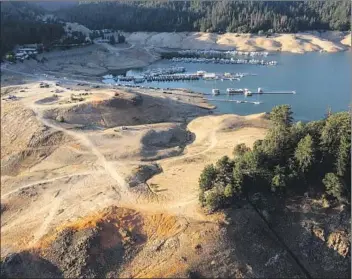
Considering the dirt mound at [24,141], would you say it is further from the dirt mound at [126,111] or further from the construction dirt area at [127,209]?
the dirt mound at [126,111]

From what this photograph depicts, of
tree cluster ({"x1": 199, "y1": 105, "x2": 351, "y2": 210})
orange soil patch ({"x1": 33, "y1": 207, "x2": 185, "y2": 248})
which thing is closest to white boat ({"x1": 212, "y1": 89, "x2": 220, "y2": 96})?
tree cluster ({"x1": 199, "y1": 105, "x2": 351, "y2": 210})

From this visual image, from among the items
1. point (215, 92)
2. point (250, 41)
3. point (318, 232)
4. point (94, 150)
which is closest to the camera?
point (318, 232)

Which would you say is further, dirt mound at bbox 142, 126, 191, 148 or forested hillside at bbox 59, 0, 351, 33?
forested hillside at bbox 59, 0, 351, 33

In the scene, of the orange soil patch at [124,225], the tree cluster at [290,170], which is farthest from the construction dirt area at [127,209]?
the tree cluster at [290,170]

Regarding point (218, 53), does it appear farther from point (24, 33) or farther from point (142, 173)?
point (142, 173)

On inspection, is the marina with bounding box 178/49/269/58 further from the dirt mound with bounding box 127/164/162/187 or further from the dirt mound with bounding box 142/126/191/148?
the dirt mound with bounding box 127/164/162/187

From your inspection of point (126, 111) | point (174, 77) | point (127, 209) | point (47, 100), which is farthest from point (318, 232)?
point (174, 77)

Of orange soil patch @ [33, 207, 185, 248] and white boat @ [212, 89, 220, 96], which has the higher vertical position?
orange soil patch @ [33, 207, 185, 248]
